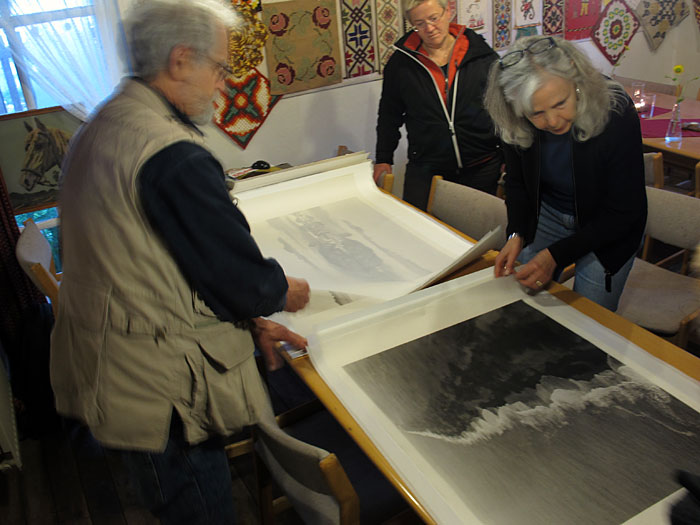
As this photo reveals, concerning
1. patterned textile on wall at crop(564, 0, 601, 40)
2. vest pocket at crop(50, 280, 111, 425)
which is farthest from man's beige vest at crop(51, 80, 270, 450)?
patterned textile on wall at crop(564, 0, 601, 40)

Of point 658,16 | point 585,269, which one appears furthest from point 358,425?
point 658,16

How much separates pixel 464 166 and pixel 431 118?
26cm

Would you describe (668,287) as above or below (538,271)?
below

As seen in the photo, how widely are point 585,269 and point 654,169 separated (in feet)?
3.95

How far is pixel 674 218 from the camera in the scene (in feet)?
6.95

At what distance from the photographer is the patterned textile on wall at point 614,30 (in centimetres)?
435

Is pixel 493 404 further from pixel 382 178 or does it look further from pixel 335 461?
pixel 382 178

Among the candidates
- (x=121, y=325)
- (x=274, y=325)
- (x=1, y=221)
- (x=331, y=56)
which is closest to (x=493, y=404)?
(x=274, y=325)

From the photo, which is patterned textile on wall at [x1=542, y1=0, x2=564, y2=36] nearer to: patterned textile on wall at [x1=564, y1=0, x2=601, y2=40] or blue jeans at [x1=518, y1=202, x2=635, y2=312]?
patterned textile on wall at [x1=564, y1=0, x2=601, y2=40]

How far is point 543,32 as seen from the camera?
13.6ft

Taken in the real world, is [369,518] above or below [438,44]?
below

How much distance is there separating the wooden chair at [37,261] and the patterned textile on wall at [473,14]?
2791 mm

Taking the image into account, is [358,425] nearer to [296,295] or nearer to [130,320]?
[296,295]

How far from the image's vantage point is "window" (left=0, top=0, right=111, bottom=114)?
2.53 metres
